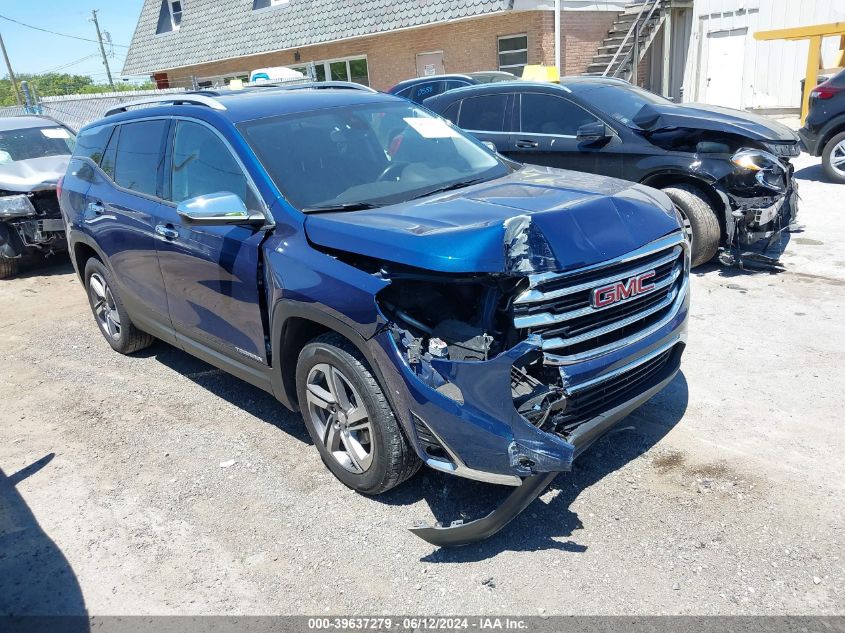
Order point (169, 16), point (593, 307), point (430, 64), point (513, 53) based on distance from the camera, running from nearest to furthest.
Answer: point (593, 307) → point (513, 53) → point (430, 64) → point (169, 16)

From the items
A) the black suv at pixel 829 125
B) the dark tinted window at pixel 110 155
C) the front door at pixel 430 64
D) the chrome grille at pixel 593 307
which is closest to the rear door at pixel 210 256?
the dark tinted window at pixel 110 155

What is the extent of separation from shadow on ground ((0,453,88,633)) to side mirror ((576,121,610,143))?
5.62m

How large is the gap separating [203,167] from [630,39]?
1552 centimetres

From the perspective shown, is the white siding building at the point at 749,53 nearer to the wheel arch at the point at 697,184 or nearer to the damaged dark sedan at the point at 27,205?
the wheel arch at the point at 697,184

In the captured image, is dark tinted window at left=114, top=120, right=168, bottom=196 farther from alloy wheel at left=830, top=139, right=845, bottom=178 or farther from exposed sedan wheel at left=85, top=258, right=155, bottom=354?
alloy wheel at left=830, top=139, right=845, bottom=178

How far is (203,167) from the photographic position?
4.22 meters

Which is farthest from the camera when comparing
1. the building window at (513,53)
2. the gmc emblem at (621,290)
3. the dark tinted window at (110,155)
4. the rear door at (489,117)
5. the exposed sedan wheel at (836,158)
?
the building window at (513,53)

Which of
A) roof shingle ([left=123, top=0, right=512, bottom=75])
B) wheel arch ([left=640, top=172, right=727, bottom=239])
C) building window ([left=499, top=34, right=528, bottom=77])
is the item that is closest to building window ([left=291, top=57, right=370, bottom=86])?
roof shingle ([left=123, top=0, right=512, bottom=75])

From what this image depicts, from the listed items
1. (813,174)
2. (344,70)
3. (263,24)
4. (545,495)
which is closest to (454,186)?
(545,495)

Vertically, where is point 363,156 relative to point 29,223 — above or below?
above

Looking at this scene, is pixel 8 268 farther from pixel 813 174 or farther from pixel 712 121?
pixel 813 174

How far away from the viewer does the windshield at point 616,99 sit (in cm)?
718

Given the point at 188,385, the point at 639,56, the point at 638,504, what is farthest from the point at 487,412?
the point at 639,56

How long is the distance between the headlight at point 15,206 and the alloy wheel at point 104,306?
11.0ft
